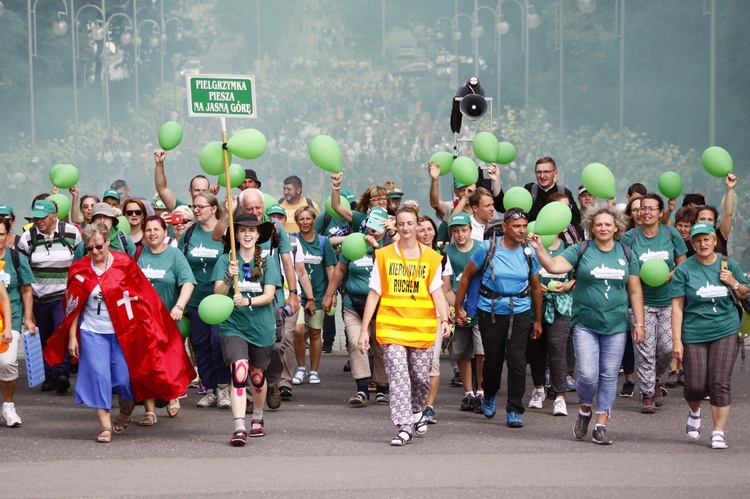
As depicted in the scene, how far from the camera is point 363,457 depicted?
27.1 ft

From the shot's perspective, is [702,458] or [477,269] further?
[477,269]

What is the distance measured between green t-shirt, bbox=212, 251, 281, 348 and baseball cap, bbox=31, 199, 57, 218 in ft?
8.17

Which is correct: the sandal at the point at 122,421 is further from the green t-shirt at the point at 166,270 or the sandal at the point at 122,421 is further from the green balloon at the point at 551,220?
the green balloon at the point at 551,220

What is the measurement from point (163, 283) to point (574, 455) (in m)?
3.49

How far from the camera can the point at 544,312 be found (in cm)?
1059

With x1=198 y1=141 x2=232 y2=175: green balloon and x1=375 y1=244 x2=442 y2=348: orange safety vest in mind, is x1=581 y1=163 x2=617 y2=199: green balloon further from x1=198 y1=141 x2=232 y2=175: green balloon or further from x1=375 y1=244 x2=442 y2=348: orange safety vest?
x1=198 y1=141 x2=232 y2=175: green balloon

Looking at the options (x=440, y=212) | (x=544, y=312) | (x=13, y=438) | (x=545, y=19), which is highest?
(x=545, y=19)

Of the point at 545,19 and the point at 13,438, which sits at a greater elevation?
the point at 545,19

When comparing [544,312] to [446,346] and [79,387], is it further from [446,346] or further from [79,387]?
[79,387]

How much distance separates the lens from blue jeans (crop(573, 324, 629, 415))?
8828 mm

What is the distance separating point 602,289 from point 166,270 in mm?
3317

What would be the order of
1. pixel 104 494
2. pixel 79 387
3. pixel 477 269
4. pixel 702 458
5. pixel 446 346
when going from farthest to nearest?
1. pixel 446 346
2. pixel 477 269
3. pixel 79 387
4. pixel 702 458
5. pixel 104 494

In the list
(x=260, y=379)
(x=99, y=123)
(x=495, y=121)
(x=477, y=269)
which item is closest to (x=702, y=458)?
(x=477, y=269)

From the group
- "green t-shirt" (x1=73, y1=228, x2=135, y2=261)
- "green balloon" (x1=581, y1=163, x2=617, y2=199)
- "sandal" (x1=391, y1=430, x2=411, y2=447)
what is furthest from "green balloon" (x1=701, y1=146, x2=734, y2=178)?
"green t-shirt" (x1=73, y1=228, x2=135, y2=261)
